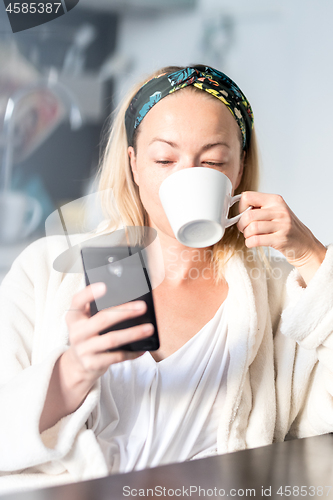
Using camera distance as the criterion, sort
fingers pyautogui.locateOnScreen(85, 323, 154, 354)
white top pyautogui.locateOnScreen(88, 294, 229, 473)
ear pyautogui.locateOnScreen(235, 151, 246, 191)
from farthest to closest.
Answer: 1. ear pyautogui.locateOnScreen(235, 151, 246, 191)
2. white top pyautogui.locateOnScreen(88, 294, 229, 473)
3. fingers pyautogui.locateOnScreen(85, 323, 154, 354)

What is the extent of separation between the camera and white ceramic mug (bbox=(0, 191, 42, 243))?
589 mm

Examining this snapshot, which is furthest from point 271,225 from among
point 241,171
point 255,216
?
point 241,171

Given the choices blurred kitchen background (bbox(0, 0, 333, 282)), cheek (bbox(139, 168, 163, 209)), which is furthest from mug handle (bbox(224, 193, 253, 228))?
blurred kitchen background (bbox(0, 0, 333, 282))

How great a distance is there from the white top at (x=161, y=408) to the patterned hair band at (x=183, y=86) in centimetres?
33

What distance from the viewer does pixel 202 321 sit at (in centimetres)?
65

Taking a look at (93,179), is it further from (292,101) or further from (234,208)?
(292,101)

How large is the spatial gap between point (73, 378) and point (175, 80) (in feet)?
1.37

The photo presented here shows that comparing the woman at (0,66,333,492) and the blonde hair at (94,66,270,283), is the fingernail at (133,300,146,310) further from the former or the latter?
the blonde hair at (94,66,270,283)

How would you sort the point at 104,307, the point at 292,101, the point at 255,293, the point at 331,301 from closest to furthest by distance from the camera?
the point at 104,307, the point at 331,301, the point at 255,293, the point at 292,101

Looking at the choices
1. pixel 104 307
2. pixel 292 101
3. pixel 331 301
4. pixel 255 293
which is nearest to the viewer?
pixel 104 307

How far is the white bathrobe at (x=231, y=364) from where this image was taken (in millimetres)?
486

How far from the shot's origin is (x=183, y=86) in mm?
577

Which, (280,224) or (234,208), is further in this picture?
(234,208)

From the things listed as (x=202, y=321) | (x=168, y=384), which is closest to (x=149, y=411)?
(x=168, y=384)
